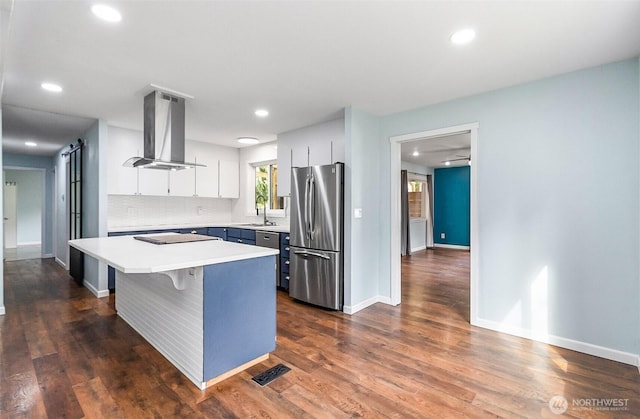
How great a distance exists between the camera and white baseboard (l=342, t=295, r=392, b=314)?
3.53 meters

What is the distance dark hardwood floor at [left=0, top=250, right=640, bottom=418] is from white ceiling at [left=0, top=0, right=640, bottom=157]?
2254 mm

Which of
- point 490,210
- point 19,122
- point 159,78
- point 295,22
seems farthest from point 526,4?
point 19,122

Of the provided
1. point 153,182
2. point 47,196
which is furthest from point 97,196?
point 47,196

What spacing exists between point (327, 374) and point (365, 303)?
157 cm

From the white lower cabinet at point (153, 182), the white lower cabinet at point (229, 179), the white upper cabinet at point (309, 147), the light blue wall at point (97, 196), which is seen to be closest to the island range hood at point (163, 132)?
the light blue wall at point (97, 196)

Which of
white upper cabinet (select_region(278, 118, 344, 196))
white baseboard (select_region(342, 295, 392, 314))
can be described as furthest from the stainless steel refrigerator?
white upper cabinet (select_region(278, 118, 344, 196))

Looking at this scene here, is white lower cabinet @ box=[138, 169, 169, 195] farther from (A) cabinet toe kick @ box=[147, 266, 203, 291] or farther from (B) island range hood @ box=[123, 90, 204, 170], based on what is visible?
(A) cabinet toe kick @ box=[147, 266, 203, 291]

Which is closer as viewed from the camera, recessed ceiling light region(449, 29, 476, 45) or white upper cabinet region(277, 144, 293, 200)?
recessed ceiling light region(449, 29, 476, 45)

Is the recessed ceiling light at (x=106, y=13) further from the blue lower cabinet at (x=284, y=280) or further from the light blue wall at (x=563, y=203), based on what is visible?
the blue lower cabinet at (x=284, y=280)

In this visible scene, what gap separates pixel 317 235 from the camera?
12.2ft

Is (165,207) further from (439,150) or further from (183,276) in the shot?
(439,150)

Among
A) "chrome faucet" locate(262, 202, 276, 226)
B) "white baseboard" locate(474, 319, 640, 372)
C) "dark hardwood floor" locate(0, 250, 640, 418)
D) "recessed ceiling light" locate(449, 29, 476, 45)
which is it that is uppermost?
"recessed ceiling light" locate(449, 29, 476, 45)

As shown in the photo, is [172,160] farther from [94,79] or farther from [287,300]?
[287,300]

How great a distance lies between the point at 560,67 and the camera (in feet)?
8.32
